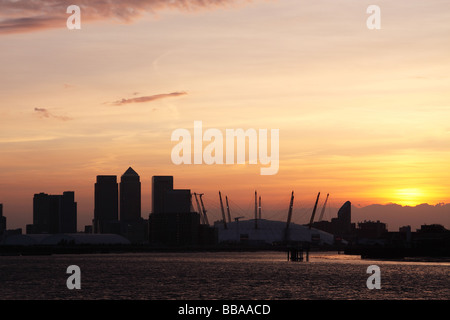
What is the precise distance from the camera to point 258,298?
9800 centimetres
